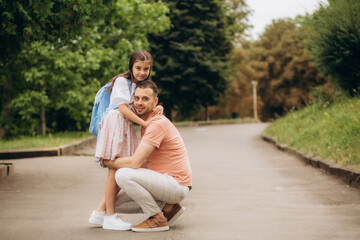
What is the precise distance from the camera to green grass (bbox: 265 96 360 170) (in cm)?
923

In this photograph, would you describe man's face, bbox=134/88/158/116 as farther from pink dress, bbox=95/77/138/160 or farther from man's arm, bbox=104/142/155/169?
man's arm, bbox=104/142/155/169

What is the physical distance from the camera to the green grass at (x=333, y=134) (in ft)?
30.3

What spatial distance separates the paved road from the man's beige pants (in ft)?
1.00

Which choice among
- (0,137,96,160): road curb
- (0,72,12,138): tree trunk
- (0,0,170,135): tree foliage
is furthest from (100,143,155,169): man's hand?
(0,72,12,138): tree trunk

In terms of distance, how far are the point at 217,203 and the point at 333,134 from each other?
5.17m

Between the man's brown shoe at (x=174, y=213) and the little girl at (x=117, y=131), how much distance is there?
396 millimetres

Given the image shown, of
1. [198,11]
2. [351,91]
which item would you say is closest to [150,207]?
[351,91]

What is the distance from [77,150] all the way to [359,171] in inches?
349

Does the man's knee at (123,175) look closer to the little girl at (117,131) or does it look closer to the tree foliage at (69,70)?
the little girl at (117,131)

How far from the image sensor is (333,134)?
36.6ft

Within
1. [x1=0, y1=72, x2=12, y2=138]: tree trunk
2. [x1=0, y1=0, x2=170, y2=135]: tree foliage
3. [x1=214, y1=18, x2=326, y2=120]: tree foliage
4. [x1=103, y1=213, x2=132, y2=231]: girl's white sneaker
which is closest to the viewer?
[x1=103, y1=213, x2=132, y2=231]: girl's white sneaker

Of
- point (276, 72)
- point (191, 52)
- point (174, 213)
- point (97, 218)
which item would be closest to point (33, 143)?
point (97, 218)

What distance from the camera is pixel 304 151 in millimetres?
11797

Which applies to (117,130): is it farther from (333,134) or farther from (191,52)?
(191,52)
